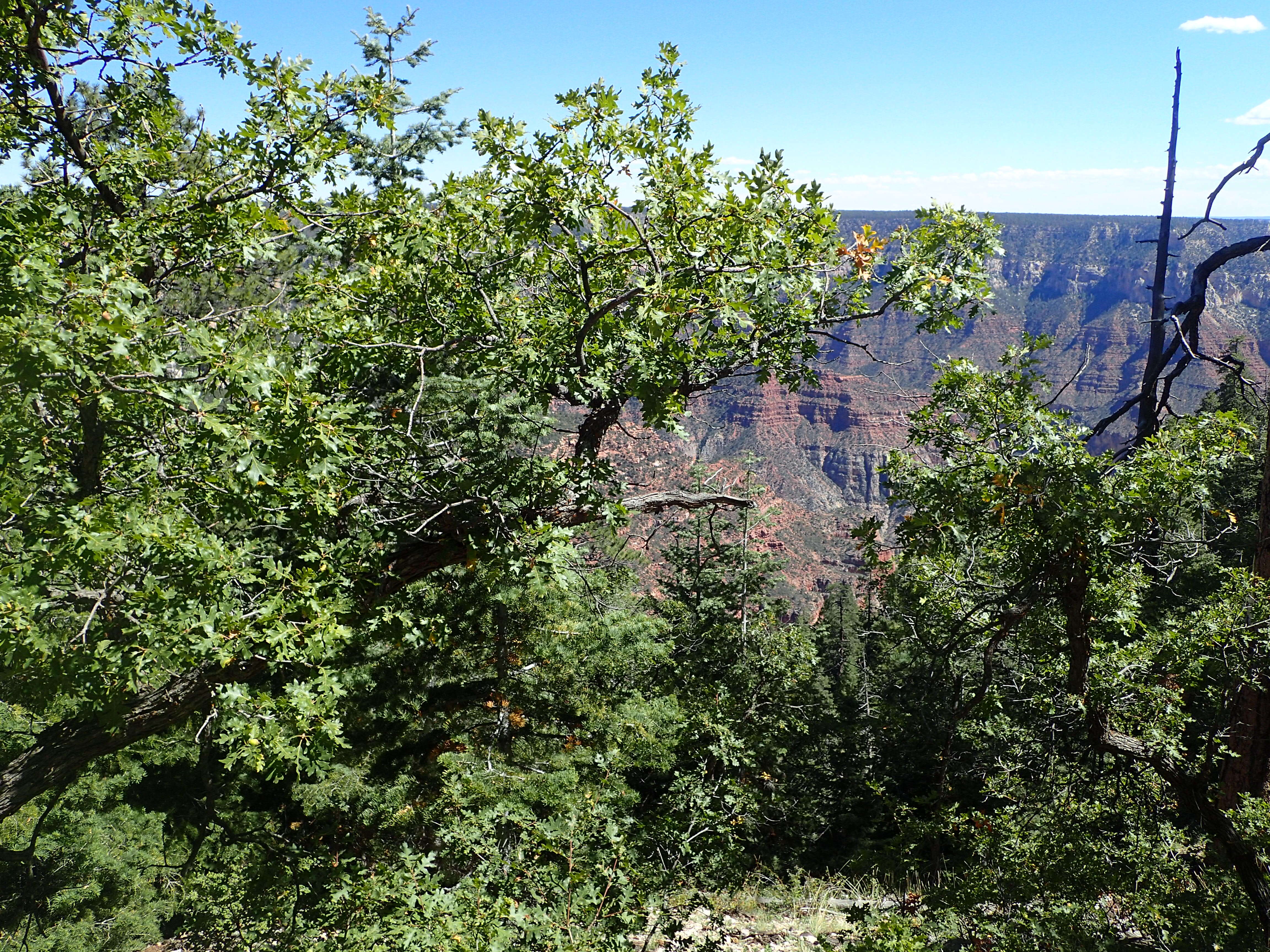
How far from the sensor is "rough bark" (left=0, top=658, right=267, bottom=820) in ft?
13.7

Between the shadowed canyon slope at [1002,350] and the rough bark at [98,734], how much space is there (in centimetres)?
9754

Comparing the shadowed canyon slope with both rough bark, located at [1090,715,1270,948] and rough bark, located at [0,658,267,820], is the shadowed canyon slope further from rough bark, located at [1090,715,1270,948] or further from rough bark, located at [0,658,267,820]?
rough bark, located at [0,658,267,820]

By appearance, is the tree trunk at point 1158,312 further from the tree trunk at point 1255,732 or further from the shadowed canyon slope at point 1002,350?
the shadowed canyon slope at point 1002,350

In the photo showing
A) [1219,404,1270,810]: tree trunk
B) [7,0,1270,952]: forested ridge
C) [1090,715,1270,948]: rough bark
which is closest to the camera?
[7,0,1270,952]: forested ridge

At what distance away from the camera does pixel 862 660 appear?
31.2 meters

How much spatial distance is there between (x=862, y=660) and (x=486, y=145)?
99.6 feet

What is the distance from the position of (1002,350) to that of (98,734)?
122 m

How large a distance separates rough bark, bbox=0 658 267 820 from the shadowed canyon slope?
97.5 m

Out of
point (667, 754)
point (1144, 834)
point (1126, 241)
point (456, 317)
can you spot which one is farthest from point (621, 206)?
point (1126, 241)

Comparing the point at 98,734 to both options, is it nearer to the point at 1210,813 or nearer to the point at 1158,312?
the point at 1210,813

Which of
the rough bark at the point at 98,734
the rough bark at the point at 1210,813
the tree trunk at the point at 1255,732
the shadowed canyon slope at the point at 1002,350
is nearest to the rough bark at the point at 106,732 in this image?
the rough bark at the point at 98,734

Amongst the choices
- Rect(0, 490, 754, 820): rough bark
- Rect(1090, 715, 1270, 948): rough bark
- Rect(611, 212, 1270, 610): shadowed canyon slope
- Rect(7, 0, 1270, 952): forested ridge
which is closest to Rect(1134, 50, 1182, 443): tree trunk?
Rect(7, 0, 1270, 952): forested ridge

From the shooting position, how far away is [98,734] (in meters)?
4.34

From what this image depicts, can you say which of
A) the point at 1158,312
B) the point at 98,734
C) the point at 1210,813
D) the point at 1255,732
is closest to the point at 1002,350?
the point at 1158,312
